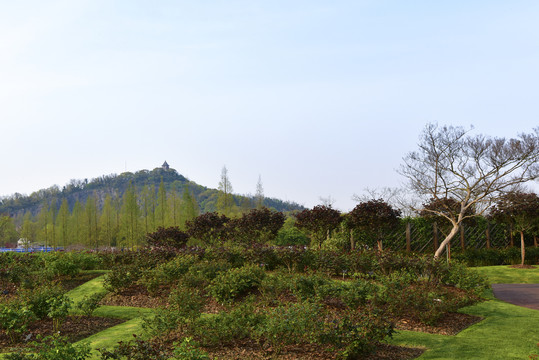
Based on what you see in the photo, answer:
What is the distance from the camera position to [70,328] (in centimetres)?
701

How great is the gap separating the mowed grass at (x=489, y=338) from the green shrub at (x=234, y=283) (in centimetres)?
320

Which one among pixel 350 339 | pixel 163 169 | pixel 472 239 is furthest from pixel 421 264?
pixel 163 169

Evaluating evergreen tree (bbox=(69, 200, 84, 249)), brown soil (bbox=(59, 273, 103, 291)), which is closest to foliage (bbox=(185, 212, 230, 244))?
brown soil (bbox=(59, 273, 103, 291))

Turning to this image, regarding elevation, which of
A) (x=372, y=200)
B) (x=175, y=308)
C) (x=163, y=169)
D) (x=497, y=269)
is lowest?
(x=497, y=269)

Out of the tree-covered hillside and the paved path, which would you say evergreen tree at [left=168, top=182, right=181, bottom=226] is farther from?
the tree-covered hillside

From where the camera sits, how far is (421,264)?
939 centimetres

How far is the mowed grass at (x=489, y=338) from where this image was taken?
567cm

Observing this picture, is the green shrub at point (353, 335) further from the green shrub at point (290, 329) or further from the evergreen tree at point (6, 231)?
the evergreen tree at point (6, 231)

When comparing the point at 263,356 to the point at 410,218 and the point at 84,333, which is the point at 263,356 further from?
the point at 410,218

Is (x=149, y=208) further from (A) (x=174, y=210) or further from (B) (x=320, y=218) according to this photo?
(B) (x=320, y=218)

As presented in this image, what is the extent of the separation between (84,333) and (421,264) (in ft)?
21.9

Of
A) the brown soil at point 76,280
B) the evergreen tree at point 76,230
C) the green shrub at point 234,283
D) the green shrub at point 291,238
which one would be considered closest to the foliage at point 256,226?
the green shrub at point 291,238

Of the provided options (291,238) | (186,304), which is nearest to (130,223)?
(291,238)

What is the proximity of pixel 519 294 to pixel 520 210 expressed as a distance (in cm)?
636
